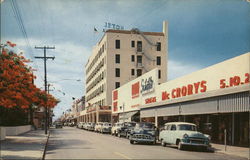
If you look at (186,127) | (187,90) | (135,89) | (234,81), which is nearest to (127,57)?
(135,89)

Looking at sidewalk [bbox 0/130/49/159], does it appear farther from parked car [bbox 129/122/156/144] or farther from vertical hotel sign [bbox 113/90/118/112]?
vertical hotel sign [bbox 113/90/118/112]

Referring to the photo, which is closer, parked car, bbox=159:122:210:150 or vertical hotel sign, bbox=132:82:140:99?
parked car, bbox=159:122:210:150

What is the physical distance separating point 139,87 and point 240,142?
2319 cm

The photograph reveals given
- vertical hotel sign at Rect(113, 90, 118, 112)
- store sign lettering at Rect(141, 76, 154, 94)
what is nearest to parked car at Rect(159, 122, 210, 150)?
store sign lettering at Rect(141, 76, 154, 94)

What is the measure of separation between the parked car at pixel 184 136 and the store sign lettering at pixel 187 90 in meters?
6.22

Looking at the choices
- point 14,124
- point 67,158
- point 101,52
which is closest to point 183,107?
point 67,158

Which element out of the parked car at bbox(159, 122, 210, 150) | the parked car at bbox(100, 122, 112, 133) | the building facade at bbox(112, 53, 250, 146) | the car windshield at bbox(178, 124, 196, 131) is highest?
the building facade at bbox(112, 53, 250, 146)

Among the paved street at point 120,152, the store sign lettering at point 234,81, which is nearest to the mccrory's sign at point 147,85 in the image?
the store sign lettering at point 234,81

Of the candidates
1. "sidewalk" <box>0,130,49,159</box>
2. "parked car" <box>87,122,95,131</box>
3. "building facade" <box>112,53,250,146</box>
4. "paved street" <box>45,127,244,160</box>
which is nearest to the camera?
"sidewalk" <box>0,130,49,159</box>

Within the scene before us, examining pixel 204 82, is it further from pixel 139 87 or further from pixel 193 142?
pixel 139 87

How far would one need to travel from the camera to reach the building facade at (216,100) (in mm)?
21594

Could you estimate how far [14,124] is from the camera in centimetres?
3788

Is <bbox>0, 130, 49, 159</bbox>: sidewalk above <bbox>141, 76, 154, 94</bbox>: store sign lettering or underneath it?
underneath

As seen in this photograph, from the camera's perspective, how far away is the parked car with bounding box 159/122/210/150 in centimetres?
2055
